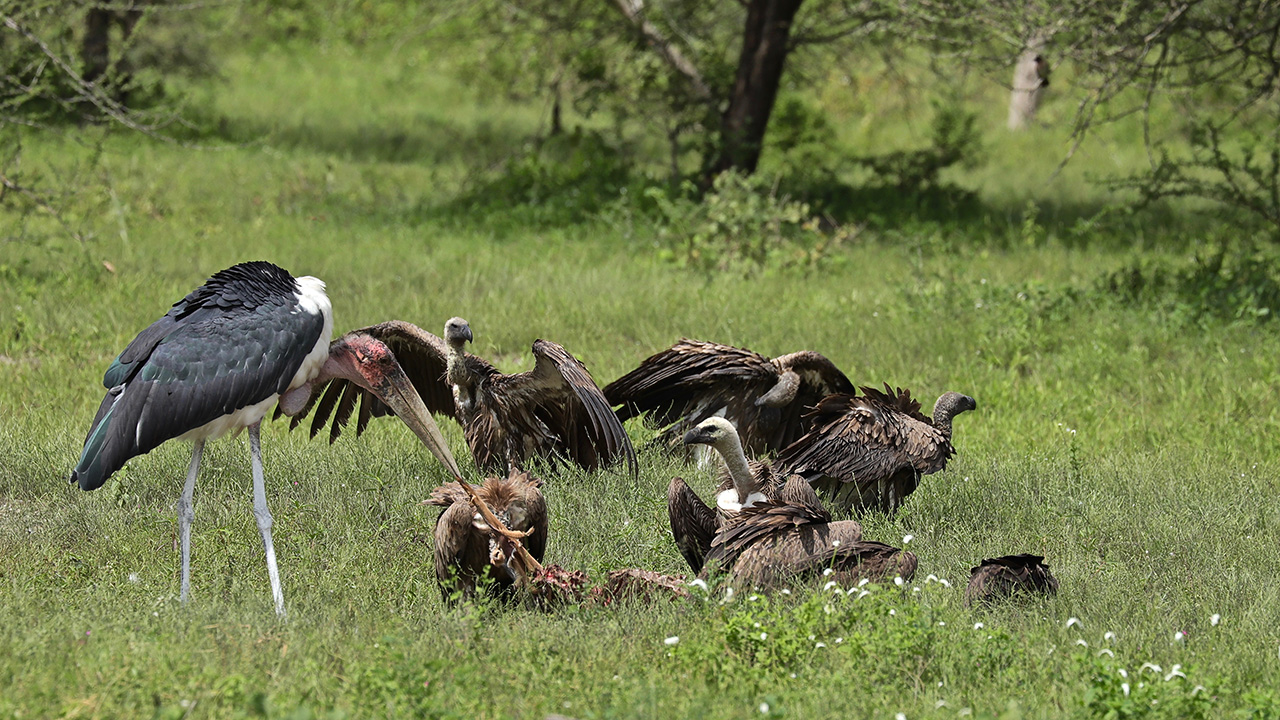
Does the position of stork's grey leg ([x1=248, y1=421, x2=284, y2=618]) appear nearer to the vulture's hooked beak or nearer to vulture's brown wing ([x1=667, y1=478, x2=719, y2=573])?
vulture's brown wing ([x1=667, y1=478, x2=719, y2=573])

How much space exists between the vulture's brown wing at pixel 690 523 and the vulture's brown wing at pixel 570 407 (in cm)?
53

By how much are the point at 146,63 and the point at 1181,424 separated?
14158 millimetres

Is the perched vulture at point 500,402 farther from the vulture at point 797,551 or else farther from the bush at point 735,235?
the bush at point 735,235

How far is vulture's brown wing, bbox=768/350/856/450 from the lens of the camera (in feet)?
19.8

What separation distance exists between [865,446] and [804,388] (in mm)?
882

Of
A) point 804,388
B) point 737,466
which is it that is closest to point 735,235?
point 804,388

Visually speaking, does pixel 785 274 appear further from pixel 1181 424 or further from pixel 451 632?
pixel 451 632

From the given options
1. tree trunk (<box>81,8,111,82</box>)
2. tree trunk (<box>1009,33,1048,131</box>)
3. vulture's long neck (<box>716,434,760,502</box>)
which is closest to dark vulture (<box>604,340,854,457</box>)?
vulture's long neck (<box>716,434,760,502</box>)

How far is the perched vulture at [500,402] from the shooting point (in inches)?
215

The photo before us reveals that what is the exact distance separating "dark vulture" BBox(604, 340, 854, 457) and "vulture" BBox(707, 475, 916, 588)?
1.56 meters

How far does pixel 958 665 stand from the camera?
12.7 feet

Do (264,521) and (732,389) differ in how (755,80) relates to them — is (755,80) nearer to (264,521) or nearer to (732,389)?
(732,389)

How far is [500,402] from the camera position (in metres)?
5.78

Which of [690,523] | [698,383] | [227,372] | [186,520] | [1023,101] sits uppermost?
[1023,101]
